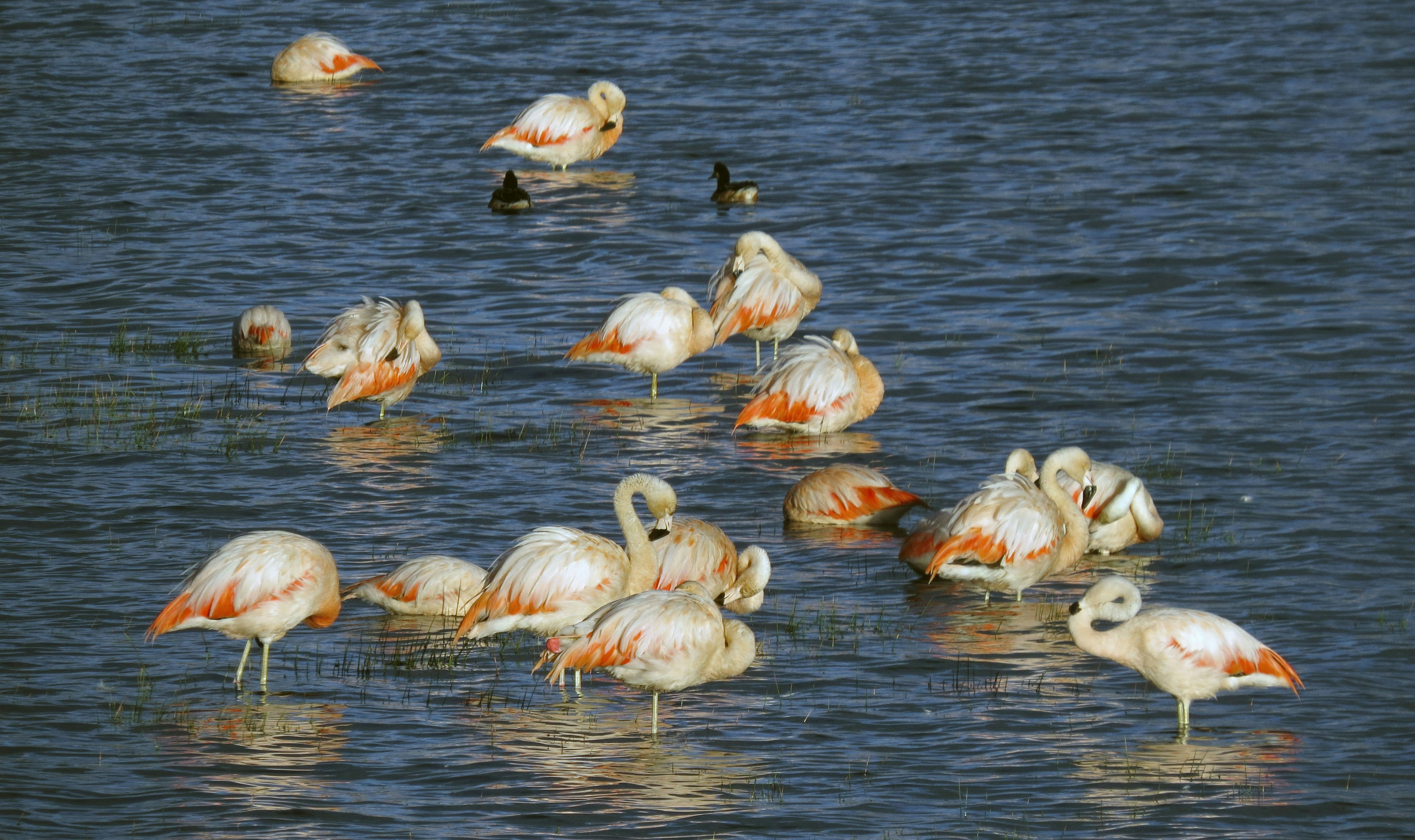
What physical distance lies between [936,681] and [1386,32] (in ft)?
73.6

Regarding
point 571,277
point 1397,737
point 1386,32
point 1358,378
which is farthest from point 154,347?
point 1386,32

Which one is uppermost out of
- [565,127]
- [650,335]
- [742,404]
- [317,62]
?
[317,62]

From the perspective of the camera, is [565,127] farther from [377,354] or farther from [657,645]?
[657,645]

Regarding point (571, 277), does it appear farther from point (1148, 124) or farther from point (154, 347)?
point (1148, 124)

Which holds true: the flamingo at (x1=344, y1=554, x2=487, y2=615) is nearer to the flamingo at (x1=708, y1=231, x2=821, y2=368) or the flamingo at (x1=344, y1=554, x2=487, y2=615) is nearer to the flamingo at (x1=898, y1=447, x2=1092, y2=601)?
the flamingo at (x1=898, y1=447, x2=1092, y2=601)

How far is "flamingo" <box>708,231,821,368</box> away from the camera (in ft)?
52.8

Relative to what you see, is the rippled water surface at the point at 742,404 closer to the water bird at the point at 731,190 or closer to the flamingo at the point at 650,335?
the water bird at the point at 731,190

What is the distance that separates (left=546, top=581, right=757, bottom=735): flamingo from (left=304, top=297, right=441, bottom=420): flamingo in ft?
18.7

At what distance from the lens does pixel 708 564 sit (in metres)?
10.8

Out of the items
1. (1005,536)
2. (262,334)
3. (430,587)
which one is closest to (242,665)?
(430,587)

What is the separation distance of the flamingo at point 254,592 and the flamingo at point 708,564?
1.85 metres

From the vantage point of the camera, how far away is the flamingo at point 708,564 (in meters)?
10.6

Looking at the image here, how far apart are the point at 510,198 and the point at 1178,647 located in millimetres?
13859

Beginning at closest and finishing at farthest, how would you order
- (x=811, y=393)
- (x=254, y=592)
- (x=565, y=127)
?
1. (x=254, y=592)
2. (x=811, y=393)
3. (x=565, y=127)
